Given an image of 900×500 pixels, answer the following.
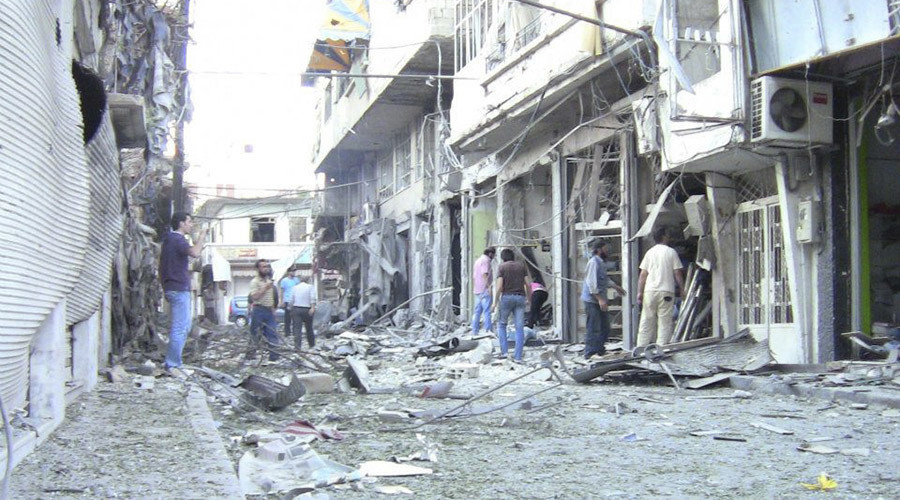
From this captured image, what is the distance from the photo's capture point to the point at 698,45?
11492mm

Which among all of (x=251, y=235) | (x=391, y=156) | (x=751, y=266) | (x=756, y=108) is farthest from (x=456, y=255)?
(x=251, y=235)

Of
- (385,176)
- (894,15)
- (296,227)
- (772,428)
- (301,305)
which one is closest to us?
(772,428)

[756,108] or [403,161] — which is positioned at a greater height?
[403,161]

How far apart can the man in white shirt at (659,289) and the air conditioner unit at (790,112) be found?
7.17 feet

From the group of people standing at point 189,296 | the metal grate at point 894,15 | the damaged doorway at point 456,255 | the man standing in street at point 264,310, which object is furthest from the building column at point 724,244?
the damaged doorway at point 456,255

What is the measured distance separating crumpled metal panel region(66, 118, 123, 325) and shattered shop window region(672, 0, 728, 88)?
6.82 meters

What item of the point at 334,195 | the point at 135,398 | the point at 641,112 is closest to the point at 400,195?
the point at 334,195

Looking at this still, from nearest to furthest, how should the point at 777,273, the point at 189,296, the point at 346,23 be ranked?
the point at 189,296
the point at 777,273
the point at 346,23

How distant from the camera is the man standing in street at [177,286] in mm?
10188

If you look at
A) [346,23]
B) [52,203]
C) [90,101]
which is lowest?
[52,203]

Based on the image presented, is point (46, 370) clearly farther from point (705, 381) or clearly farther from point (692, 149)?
point (692, 149)

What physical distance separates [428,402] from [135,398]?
2576mm

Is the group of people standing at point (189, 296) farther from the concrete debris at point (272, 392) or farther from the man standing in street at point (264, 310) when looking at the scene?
the concrete debris at point (272, 392)

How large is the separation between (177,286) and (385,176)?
69.6ft
